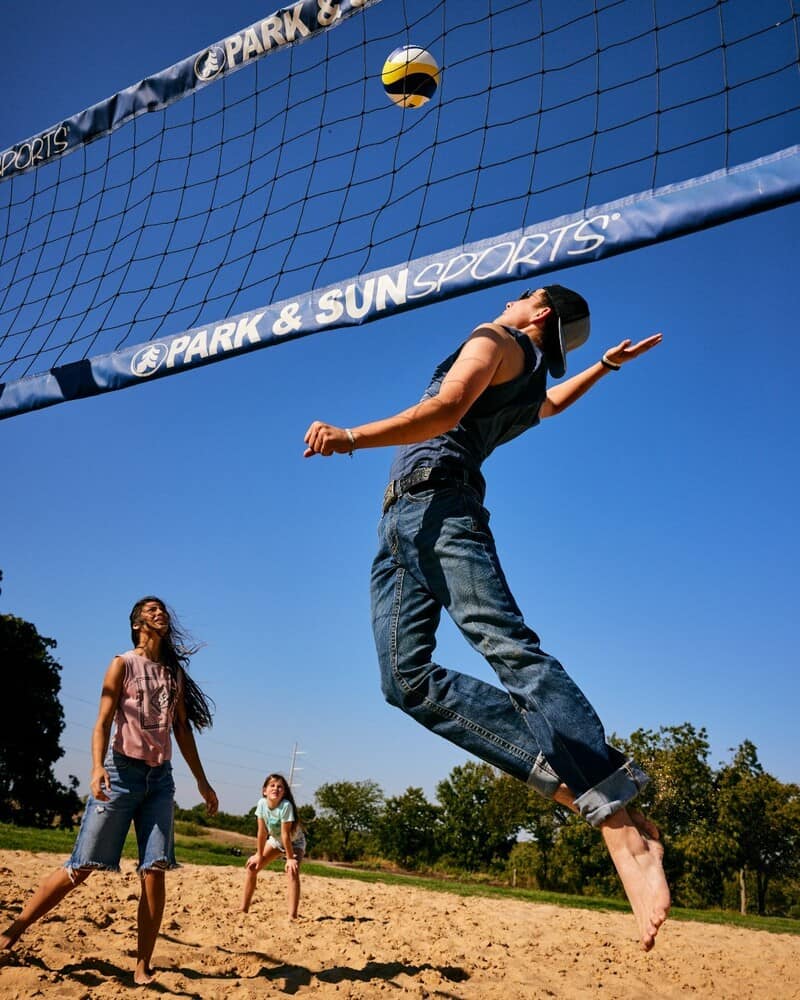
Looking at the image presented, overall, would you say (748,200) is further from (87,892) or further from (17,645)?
(17,645)

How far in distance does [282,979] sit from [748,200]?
4293 mm

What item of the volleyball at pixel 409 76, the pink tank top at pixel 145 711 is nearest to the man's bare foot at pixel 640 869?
the pink tank top at pixel 145 711

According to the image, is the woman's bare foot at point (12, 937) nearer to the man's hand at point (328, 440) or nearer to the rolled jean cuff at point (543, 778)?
the rolled jean cuff at point (543, 778)

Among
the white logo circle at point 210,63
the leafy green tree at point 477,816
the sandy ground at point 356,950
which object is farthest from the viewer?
the leafy green tree at point 477,816

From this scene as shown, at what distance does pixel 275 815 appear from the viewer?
22.1 ft

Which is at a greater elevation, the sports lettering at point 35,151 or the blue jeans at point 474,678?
the sports lettering at point 35,151

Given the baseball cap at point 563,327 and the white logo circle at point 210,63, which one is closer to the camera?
the baseball cap at point 563,327

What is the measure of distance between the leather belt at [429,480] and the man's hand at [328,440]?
34 centimetres

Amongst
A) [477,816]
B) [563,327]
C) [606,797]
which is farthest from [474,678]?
[477,816]

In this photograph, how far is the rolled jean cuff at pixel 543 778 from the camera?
2170 mm

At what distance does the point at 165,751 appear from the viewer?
13.2 feet

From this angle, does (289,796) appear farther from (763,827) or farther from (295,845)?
(763,827)

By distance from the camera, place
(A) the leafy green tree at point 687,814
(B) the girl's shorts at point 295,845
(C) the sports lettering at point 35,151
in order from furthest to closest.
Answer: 1. (A) the leafy green tree at point 687,814
2. (B) the girl's shorts at point 295,845
3. (C) the sports lettering at point 35,151

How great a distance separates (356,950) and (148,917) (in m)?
1.87
